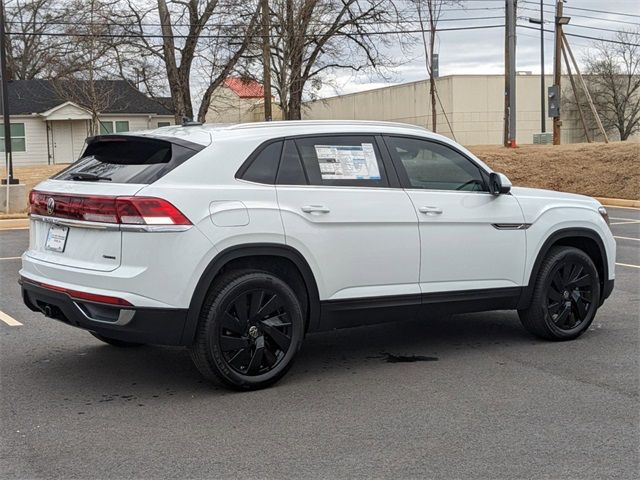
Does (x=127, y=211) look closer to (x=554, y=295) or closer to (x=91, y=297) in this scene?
(x=91, y=297)

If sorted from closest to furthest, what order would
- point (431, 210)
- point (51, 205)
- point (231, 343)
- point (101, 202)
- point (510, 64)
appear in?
point (101, 202) < point (231, 343) < point (51, 205) < point (431, 210) < point (510, 64)

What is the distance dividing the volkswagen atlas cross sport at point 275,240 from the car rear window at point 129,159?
0.01 metres

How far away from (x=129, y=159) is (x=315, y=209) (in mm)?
1313

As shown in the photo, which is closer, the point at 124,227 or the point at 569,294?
the point at 124,227

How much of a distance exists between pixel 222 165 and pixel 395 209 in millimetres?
1332

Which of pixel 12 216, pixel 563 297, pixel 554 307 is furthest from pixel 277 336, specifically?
pixel 12 216

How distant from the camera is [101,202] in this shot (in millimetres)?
5039

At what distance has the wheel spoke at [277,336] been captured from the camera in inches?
210

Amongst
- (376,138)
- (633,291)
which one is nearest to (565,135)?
(633,291)

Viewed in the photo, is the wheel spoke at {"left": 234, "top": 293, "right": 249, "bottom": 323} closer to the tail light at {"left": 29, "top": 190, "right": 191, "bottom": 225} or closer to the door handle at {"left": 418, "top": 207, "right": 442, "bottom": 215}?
the tail light at {"left": 29, "top": 190, "right": 191, "bottom": 225}

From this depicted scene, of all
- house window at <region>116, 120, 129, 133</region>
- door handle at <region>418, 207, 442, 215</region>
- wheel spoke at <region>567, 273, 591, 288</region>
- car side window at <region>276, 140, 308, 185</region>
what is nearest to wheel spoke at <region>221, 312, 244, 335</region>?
car side window at <region>276, 140, 308, 185</region>

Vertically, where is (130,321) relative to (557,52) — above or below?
below

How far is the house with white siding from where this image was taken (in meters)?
39.7

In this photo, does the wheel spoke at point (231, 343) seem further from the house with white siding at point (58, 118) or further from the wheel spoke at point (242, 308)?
the house with white siding at point (58, 118)
